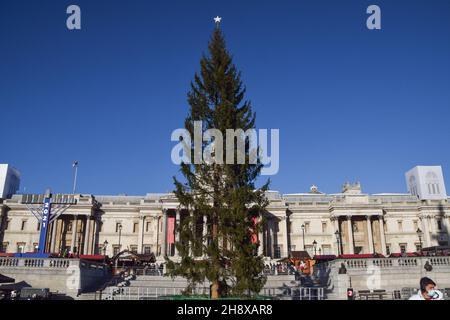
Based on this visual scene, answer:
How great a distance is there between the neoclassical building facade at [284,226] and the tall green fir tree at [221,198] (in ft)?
156


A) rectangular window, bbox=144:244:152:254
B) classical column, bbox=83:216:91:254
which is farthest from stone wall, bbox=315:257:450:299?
classical column, bbox=83:216:91:254

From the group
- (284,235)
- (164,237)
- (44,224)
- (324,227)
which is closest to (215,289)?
(44,224)

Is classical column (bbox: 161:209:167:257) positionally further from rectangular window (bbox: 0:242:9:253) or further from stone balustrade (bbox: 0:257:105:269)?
stone balustrade (bbox: 0:257:105:269)

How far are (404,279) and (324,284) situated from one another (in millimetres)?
6481

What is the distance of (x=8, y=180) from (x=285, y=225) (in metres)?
60.0

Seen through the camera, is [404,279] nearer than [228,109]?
No

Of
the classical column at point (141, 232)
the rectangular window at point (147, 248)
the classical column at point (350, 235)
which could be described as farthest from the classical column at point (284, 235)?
the classical column at point (141, 232)

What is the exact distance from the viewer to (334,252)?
74.8 m

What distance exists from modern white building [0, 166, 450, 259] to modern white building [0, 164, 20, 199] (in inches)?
455

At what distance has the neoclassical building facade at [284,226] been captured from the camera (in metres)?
72.4

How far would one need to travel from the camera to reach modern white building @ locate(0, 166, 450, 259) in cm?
7244

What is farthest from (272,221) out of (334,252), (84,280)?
(84,280)

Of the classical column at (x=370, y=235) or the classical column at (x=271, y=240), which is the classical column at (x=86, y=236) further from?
the classical column at (x=370, y=235)

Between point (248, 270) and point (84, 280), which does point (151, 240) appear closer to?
point (84, 280)
